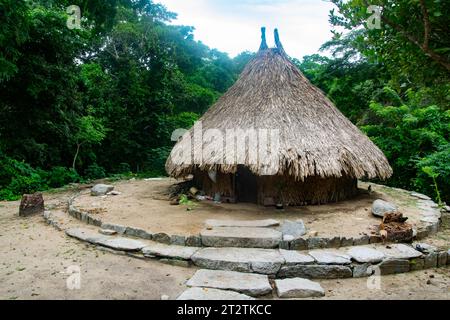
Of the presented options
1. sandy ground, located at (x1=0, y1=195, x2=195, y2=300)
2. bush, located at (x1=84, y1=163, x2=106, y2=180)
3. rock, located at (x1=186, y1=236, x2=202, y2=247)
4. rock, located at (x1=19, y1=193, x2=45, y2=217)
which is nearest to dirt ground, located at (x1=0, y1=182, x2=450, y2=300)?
sandy ground, located at (x1=0, y1=195, x2=195, y2=300)

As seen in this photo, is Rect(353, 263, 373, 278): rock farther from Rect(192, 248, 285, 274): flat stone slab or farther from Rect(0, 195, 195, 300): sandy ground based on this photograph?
Rect(0, 195, 195, 300): sandy ground

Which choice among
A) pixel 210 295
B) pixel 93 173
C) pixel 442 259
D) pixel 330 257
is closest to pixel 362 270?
pixel 330 257

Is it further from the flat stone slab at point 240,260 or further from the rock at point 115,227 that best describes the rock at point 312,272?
the rock at point 115,227

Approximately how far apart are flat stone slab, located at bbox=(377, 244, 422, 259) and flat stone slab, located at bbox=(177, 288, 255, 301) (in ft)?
7.45

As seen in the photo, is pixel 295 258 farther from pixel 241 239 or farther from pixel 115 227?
pixel 115 227

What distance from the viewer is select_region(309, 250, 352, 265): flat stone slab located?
455cm

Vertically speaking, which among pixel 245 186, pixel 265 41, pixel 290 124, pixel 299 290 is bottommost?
pixel 299 290

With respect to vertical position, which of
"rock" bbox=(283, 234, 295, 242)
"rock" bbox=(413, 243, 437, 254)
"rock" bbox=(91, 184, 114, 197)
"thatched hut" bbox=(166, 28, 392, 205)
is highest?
"thatched hut" bbox=(166, 28, 392, 205)

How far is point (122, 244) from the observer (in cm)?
519

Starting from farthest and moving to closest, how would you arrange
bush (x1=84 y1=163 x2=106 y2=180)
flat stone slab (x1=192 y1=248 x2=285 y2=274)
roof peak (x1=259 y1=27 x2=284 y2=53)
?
bush (x1=84 y1=163 x2=106 y2=180) < roof peak (x1=259 y1=27 x2=284 y2=53) < flat stone slab (x1=192 y1=248 x2=285 y2=274)

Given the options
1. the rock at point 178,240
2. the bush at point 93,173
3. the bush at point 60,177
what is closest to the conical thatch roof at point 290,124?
the rock at point 178,240

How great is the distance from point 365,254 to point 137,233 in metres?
3.41
